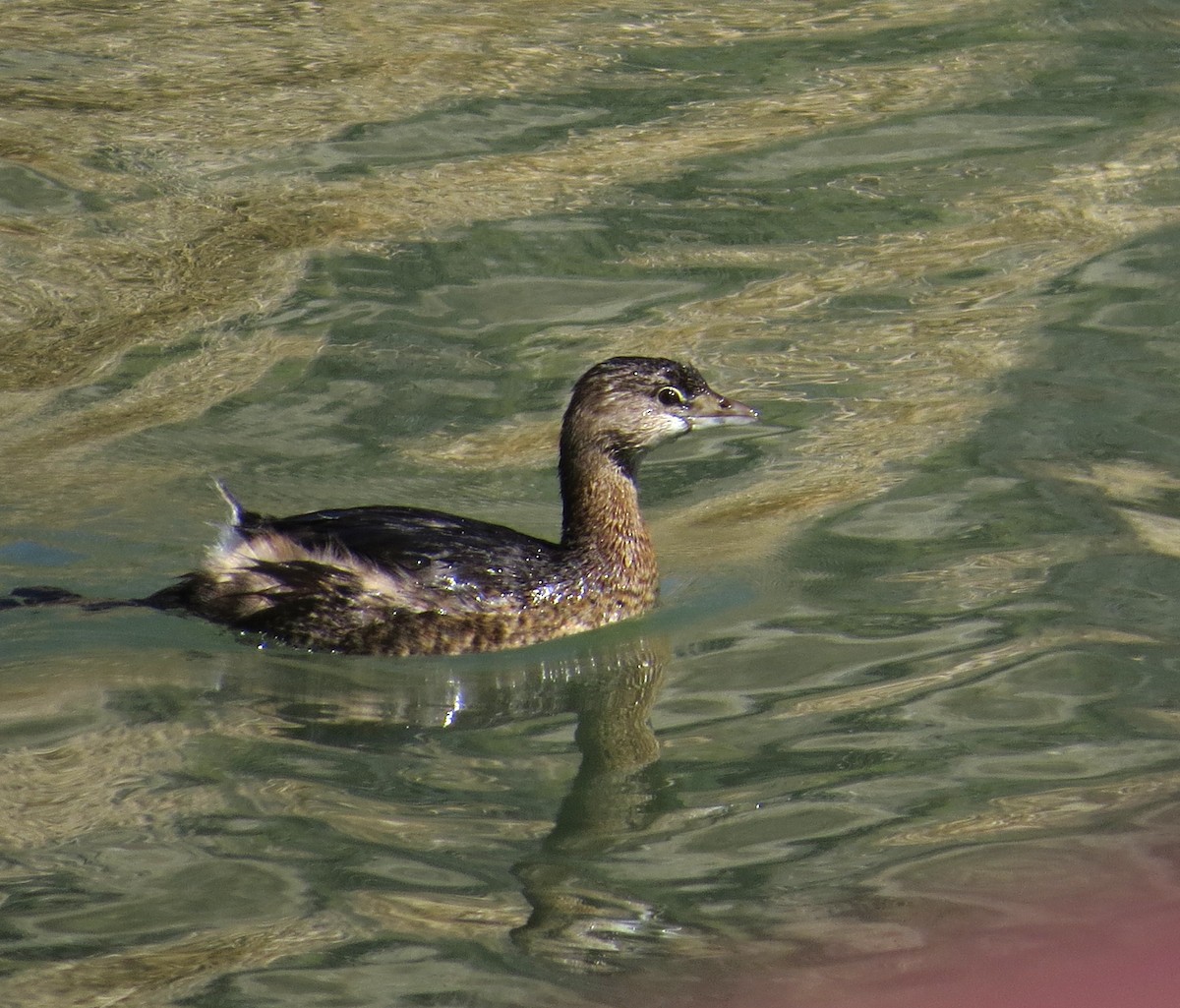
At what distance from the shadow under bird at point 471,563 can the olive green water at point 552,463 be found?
0.46ft

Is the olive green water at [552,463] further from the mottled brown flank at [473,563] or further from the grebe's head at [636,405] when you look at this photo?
the grebe's head at [636,405]

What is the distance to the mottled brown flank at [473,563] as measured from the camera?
7.42m

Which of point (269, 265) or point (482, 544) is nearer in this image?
point (482, 544)

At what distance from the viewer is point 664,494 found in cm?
908

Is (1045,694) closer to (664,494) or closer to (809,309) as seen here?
(664,494)

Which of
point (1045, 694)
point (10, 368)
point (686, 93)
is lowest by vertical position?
point (1045, 694)

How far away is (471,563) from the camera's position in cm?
751

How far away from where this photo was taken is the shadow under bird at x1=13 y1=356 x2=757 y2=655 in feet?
Answer: 24.3

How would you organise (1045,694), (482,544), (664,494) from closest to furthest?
(1045,694)
(482,544)
(664,494)

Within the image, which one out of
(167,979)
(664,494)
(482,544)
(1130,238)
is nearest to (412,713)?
(482,544)

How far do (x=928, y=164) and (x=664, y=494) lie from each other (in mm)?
3781

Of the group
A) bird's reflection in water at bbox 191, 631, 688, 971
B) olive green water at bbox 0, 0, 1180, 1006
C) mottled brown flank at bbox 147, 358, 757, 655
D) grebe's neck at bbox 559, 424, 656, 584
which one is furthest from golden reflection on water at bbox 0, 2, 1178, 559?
bird's reflection in water at bbox 191, 631, 688, 971

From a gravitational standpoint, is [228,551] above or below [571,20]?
below

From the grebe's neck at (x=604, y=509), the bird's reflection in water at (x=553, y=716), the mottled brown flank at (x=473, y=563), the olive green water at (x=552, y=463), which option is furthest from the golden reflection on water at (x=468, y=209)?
the bird's reflection in water at (x=553, y=716)
